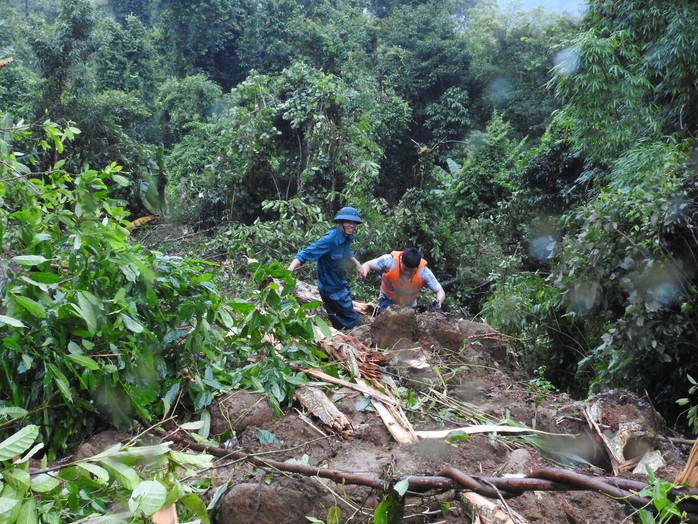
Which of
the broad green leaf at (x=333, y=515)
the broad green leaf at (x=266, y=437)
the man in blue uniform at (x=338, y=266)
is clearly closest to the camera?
the broad green leaf at (x=333, y=515)

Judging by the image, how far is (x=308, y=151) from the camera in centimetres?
1216

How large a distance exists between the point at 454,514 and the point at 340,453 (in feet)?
2.22

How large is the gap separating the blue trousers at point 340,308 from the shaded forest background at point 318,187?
1.11 m

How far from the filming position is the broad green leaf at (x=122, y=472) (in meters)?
2.01

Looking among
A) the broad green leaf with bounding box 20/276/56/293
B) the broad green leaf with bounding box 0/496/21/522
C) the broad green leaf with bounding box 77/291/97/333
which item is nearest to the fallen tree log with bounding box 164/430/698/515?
the broad green leaf with bounding box 0/496/21/522

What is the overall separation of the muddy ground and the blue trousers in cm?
173

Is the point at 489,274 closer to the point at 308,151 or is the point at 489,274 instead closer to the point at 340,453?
the point at 308,151

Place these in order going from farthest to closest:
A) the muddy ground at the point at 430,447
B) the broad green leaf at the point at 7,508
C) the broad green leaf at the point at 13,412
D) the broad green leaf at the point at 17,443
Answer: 1. the broad green leaf at the point at 13,412
2. the muddy ground at the point at 430,447
3. the broad green leaf at the point at 17,443
4. the broad green leaf at the point at 7,508

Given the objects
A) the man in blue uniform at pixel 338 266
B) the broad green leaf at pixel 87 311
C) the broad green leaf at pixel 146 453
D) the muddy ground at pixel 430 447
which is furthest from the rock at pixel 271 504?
the man in blue uniform at pixel 338 266

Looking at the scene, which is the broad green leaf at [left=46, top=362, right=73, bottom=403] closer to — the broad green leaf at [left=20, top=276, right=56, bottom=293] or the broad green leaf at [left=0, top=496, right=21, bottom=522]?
the broad green leaf at [left=20, top=276, right=56, bottom=293]

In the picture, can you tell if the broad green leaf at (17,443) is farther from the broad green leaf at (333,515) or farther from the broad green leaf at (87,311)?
the broad green leaf at (333,515)

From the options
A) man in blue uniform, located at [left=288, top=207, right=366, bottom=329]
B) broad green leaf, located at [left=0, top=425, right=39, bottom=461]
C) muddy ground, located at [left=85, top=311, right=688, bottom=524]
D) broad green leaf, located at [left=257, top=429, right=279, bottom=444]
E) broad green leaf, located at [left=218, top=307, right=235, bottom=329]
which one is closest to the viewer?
broad green leaf, located at [left=0, top=425, right=39, bottom=461]

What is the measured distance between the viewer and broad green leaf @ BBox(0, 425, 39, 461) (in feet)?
6.29

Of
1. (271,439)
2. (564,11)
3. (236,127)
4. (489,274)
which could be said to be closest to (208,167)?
(236,127)
